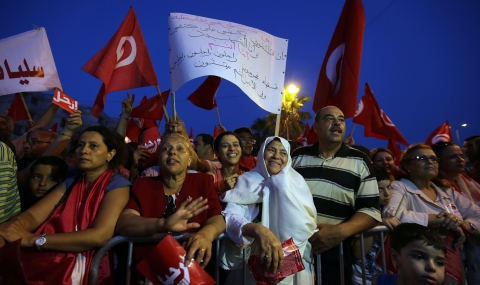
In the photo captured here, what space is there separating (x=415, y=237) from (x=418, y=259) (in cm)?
14

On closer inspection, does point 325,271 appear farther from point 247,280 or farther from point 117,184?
point 117,184

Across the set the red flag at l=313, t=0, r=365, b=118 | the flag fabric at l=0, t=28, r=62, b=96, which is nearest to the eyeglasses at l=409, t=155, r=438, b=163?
the red flag at l=313, t=0, r=365, b=118

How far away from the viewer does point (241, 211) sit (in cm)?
268

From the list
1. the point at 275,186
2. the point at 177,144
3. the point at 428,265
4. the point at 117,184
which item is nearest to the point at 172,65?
the point at 177,144

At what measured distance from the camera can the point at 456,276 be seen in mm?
2816

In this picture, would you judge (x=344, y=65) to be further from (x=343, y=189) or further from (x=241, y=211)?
(x=241, y=211)

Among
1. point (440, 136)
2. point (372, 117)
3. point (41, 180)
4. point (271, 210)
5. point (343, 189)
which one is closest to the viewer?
point (271, 210)

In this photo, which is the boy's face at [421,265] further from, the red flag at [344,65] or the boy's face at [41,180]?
the boy's face at [41,180]

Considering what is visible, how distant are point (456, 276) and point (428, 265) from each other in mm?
830

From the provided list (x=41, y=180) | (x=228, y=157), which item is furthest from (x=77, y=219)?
(x=228, y=157)

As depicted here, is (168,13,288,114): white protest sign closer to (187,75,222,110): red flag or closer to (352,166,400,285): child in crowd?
(352,166,400,285): child in crowd

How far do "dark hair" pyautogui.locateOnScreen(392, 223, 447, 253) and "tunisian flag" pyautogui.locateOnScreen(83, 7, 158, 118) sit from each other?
324cm

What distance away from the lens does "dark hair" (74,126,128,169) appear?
2.91m

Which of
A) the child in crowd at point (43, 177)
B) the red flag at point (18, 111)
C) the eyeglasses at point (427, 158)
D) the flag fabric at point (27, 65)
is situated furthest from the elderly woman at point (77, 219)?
the red flag at point (18, 111)
